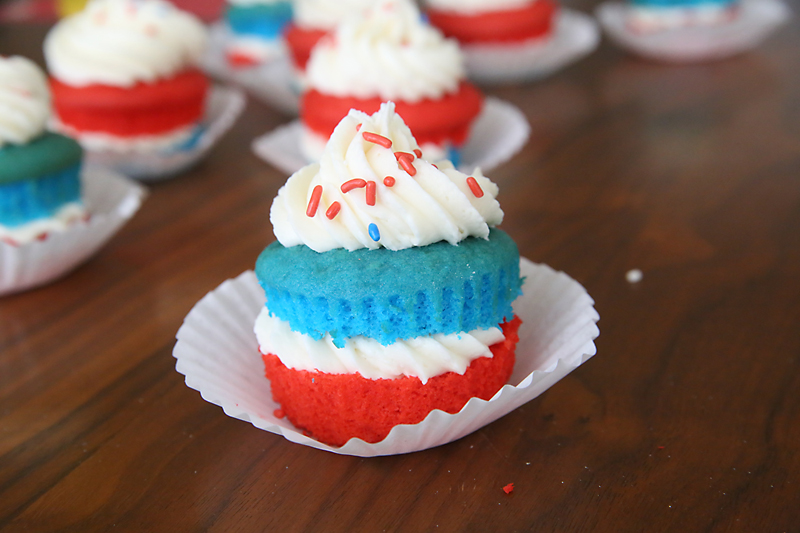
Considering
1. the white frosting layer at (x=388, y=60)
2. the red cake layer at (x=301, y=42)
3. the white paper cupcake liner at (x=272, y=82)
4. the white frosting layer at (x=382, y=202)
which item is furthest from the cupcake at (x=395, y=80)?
the white frosting layer at (x=382, y=202)

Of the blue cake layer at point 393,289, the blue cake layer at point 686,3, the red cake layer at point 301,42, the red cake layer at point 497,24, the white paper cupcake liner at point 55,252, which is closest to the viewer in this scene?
the blue cake layer at point 393,289

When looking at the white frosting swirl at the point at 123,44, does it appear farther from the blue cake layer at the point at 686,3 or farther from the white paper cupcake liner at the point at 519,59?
the blue cake layer at the point at 686,3

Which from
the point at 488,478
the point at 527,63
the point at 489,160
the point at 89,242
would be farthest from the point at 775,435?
the point at 527,63

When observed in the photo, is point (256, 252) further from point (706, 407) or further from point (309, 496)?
point (706, 407)

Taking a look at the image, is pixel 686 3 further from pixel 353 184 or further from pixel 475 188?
pixel 353 184

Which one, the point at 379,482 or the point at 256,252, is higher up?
the point at 379,482

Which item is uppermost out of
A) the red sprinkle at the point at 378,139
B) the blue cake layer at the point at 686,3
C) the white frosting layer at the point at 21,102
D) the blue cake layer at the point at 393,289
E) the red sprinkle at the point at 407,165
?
the red sprinkle at the point at 378,139

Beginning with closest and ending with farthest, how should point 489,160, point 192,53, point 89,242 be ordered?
point 89,242, point 489,160, point 192,53
